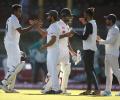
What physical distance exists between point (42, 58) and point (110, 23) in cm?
578

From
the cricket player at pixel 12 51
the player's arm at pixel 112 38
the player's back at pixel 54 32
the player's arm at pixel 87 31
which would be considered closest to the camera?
the player's back at pixel 54 32

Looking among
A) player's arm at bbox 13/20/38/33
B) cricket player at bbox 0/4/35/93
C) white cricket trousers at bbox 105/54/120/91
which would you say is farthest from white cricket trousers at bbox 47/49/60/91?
white cricket trousers at bbox 105/54/120/91

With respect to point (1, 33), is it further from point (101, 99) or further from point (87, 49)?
point (101, 99)

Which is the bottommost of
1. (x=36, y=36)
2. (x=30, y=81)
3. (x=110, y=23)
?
(x=30, y=81)

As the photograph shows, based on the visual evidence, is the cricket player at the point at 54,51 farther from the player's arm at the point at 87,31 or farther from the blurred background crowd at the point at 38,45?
the blurred background crowd at the point at 38,45

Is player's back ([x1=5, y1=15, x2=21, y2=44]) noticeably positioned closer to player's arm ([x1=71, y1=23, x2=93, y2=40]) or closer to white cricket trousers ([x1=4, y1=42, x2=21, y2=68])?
white cricket trousers ([x1=4, y1=42, x2=21, y2=68])

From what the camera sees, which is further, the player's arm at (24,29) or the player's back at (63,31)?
the player's arm at (24,29)

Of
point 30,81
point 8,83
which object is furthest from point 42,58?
point 8,83

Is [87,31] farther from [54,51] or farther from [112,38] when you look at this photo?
[54,51]

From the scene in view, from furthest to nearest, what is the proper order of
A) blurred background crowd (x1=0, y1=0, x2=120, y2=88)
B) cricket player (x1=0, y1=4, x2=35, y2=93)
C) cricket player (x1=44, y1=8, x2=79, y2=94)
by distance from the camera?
blurred background crowd (x1=0, y1=0, x2=120, y2=88)
cricket player (x1=0, y1=4, x2=35, y2=93)
cricket player (x1=44, y1=8, x2=79, y2=94)

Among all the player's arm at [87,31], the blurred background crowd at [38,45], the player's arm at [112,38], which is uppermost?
the player's arm at [87,31]

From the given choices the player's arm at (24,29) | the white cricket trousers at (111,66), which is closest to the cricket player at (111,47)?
the white cricket trousers at (111,66)

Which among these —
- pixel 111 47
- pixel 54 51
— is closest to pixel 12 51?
pixel 54 51

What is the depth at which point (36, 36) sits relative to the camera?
22.2m
